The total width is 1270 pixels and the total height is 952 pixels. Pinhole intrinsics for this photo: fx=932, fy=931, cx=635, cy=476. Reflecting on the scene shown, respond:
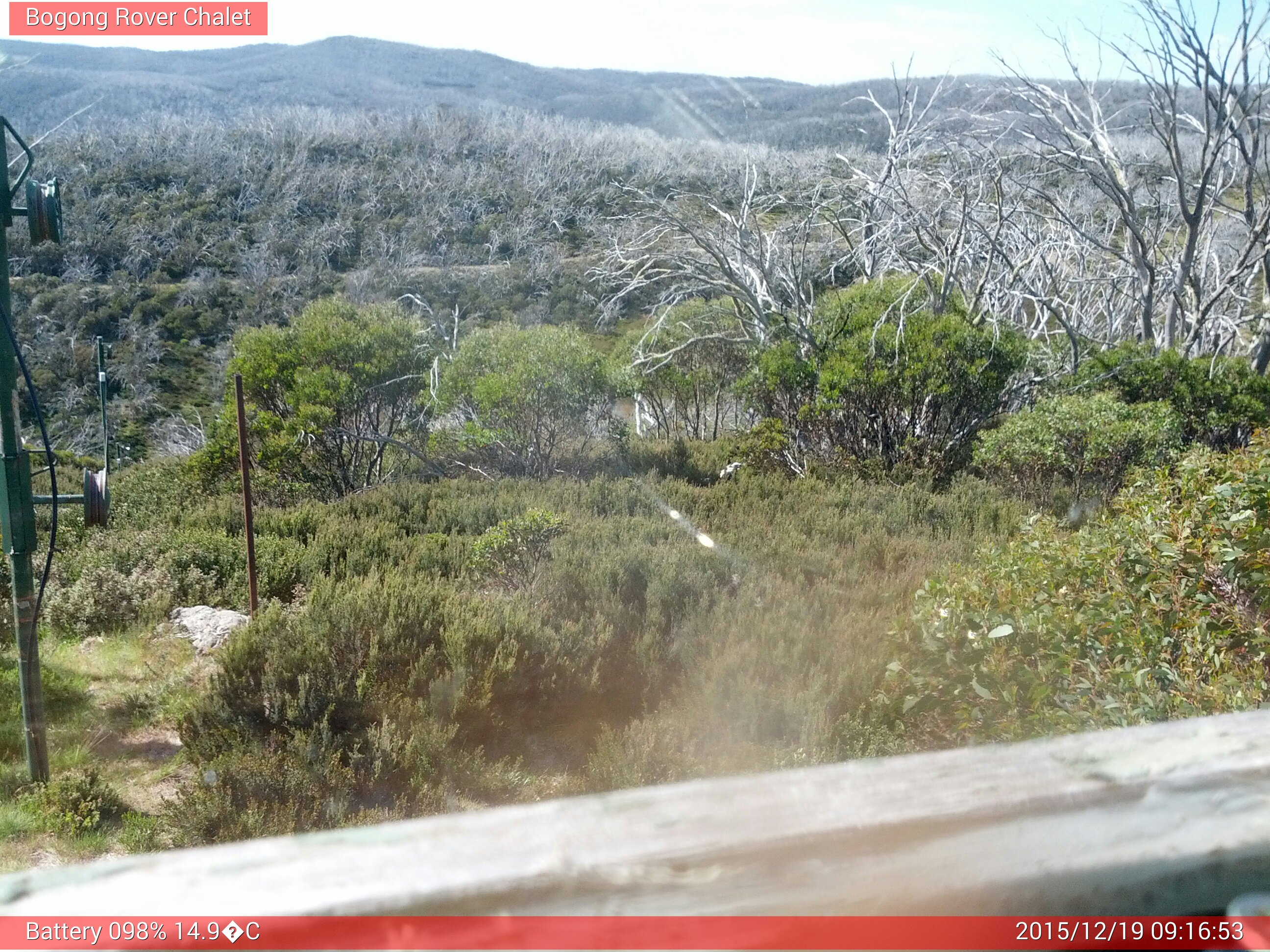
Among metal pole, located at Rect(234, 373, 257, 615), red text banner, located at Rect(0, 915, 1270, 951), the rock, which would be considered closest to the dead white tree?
metal pole, located at Rect(234, 373, 257, 615)

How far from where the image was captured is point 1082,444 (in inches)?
313

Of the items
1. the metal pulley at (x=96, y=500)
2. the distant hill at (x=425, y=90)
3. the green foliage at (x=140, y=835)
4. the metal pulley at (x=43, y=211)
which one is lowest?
the green foliage at (x=140, y=835)

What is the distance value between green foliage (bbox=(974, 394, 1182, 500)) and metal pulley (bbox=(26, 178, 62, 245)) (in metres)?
7.12

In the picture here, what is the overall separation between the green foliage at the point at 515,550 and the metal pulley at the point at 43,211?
3.09 m

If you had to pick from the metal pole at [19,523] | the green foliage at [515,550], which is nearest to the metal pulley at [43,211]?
the metal pole at [19,523]

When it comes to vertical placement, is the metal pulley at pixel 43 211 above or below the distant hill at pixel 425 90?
below

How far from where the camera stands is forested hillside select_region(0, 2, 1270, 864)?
140 inches

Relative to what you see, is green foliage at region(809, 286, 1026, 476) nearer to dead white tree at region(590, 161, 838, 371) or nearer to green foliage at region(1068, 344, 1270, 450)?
dead white tree at region(590, 161, 838, 371)

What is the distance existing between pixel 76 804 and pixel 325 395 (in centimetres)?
640

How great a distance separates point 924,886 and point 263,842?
63 cm

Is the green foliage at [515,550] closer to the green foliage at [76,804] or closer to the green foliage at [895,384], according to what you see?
the green foliage at [76,804]

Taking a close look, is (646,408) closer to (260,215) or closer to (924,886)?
(924,886)

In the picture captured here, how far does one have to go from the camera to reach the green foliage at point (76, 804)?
3527 mm

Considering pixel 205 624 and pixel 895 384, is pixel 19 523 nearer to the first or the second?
pixel 205 624
